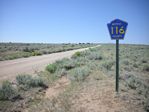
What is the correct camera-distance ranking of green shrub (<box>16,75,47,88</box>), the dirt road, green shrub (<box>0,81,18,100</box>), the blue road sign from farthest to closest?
the dirt road
green shrub (<box>16,75,47,88</box>)
green shrub (<box>0,81,18,100</box>)
the blue road sign

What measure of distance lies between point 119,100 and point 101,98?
0.69 meters

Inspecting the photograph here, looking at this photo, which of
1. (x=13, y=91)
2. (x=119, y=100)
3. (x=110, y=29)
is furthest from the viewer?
(x=13, y=91)

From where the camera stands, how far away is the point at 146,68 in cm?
1428

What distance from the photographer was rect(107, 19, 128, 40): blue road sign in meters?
6.73

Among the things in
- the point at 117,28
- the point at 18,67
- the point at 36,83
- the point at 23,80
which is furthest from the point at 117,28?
the point at 18,67

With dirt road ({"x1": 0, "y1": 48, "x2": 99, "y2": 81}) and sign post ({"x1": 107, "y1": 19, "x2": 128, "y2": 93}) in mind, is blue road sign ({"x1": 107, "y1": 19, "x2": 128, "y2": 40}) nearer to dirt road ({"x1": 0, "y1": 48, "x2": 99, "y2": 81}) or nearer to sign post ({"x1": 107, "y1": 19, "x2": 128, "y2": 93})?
sign post ({"x1": 107, "y1": 19, "x2": 128, "y2": 93})

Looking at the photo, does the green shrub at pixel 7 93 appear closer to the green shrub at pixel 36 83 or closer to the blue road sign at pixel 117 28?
the green shrub at pixel 36 83

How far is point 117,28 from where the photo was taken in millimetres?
6777

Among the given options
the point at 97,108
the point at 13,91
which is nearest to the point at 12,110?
the point at 13,91

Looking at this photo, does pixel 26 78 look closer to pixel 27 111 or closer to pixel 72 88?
pixel 72 88

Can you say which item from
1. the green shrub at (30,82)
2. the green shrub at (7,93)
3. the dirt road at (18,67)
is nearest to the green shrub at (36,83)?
the green shrub at (30,82)

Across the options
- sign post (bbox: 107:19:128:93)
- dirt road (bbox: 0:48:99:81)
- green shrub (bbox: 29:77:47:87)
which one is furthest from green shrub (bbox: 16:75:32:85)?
sign post (bbox: 107:19:128:93)

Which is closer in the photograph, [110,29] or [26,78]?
[110,29]

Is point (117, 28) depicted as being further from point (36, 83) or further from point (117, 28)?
point (36, 83)
